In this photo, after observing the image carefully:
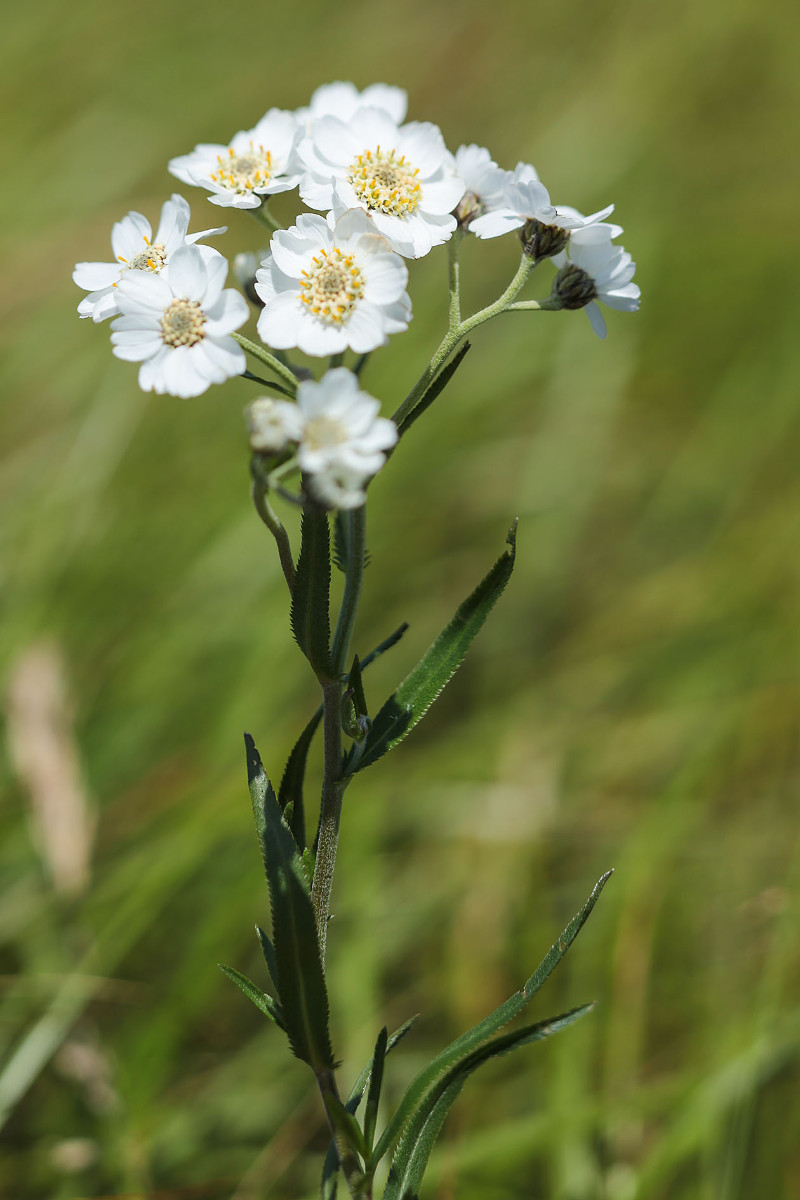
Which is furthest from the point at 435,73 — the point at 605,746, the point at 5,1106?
the point at 5,1106

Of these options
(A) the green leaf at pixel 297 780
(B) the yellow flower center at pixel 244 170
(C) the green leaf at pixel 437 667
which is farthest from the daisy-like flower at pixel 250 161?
(A) the green leaf at pixel 297 780

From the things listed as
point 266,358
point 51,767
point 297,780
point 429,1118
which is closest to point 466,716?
point 51,767

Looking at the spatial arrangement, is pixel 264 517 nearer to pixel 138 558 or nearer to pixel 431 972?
pixel 431 972

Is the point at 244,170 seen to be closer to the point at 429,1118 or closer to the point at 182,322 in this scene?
the point at 182,322

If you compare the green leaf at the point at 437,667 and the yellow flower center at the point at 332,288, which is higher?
the yellow flower center at the point at 332,288

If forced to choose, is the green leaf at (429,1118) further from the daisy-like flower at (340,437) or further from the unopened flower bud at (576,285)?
the unopened flower bud at (576,285)

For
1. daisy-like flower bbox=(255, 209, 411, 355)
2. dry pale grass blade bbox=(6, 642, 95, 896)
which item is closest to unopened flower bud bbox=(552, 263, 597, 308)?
daisy-like flower bbox=(255, 209, 411, 355)
